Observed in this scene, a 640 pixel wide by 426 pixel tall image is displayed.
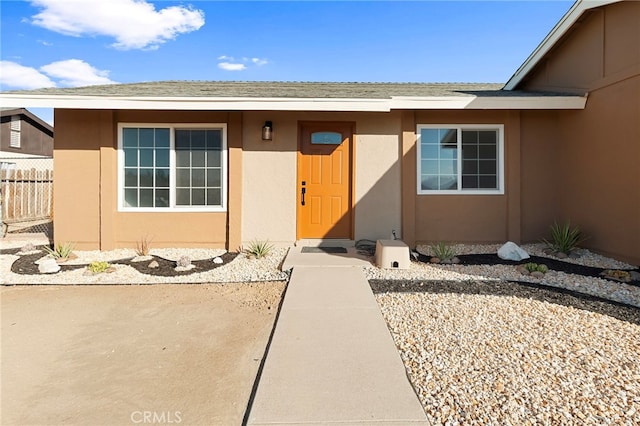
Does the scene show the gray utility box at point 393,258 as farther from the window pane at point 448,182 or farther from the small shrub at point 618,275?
the small shrub at point 618,275

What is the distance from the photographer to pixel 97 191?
254 inches

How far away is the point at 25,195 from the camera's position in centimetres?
1048

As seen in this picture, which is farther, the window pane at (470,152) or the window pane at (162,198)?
the window pane at (470,152)

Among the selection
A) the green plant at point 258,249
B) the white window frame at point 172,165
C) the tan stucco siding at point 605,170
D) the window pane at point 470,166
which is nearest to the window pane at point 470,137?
the window pane at point 470,166

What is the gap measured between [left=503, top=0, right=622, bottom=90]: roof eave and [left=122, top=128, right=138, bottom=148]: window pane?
8.63 meters

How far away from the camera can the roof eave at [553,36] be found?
607cm

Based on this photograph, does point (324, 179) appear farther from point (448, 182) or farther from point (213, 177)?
point (448, 182)

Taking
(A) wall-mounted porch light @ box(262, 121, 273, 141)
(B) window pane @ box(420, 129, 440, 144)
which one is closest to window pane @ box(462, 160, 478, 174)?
(B) window pane @ box(420, 129, 440, 144)

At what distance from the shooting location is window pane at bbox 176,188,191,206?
6.64 metres

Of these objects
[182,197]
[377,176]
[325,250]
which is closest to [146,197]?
[182,197]

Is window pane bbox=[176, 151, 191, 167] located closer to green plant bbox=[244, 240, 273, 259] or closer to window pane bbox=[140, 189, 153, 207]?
window pane bbox=[140, 189, 153, 207]

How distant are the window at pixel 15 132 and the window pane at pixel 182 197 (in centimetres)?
1936

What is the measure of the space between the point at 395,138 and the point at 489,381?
5.21 metres

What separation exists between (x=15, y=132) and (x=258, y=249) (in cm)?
2180
